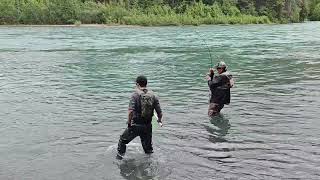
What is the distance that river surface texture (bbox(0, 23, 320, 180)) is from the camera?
36.4ft

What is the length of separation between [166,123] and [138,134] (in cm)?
443

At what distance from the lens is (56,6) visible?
9256cm

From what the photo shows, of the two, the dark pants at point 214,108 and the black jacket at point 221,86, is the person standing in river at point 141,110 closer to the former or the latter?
the black jacket at point 221,86

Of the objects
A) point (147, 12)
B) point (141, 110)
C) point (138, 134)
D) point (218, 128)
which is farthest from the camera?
point (147, 12)

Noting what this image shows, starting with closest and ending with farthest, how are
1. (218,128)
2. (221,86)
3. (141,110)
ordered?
(141,110)
(218,128)
(221,86)

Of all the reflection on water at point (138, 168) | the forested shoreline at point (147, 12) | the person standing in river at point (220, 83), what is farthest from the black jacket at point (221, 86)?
the forested shoreline at point (147, 12)

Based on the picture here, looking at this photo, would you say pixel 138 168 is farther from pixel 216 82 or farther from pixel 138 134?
pixel 216 82

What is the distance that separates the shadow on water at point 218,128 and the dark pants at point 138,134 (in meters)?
2.40

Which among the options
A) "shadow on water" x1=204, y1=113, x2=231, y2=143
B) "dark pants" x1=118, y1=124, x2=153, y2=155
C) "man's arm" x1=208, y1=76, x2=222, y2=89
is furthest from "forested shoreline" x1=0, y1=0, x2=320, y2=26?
"dark pants" x1=118, y1=124, x2=153, y2=155

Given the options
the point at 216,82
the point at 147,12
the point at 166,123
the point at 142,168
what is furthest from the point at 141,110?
the point at 147,12

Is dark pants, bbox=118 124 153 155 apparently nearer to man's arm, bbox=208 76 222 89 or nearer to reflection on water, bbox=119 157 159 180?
reflection on water, bbox=119 157 159 180

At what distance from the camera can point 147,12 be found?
99.7 metres

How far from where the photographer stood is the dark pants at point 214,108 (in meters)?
15.3

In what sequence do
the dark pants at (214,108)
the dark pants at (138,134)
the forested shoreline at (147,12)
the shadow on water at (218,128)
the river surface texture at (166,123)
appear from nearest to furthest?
the dark pants at (138,134)
the river surface texture at (166,123)
the shadow on water at (218,128)
the dark pants at (214,108)
the forested shoreline at (147,12)
